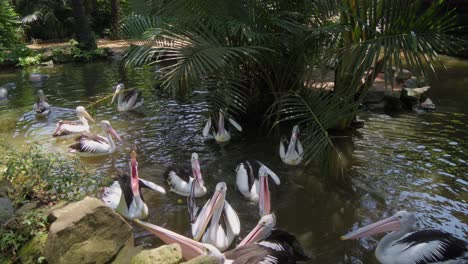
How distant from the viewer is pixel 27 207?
4172mm

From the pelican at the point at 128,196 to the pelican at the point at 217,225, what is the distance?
27.9 inches

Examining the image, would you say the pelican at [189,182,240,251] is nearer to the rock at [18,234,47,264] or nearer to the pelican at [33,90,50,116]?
the rock at [18,234,47,264]

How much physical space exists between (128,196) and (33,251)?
1210 mm

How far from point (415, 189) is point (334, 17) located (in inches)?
103

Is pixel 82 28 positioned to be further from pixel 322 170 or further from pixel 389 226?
pixel 389 226

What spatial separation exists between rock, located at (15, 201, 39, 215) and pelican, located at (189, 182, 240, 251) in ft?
5.15

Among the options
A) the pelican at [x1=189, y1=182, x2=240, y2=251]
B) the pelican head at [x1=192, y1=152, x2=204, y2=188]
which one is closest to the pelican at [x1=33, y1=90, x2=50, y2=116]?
the pelican head at [x1=192, y1=152, x2=204, y2=188]

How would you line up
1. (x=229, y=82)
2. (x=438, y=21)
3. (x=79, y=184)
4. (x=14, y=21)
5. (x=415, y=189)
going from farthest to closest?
(x=14, y=21) → (x=229, y=82) → (x=415, y=189) → (x=79, y=184) → (x=438, y=21)

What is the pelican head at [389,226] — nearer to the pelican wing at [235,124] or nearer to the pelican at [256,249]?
the pelican at [256,249]

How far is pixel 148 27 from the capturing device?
6.83m

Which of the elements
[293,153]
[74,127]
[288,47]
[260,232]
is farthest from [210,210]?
[74,127]

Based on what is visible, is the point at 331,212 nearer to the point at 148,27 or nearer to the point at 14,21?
the point at 148,27

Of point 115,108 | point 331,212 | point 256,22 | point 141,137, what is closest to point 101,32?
point 115,108

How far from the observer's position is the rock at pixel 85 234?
11.7 feet
